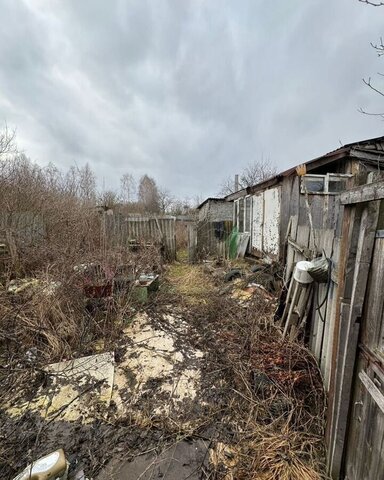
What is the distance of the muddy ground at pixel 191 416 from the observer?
174 centimetres

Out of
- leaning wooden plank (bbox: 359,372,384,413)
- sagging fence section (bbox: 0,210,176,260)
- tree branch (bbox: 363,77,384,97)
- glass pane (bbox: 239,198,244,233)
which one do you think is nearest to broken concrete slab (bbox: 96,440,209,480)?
leaning wooden plank (bbox: 359,372,384,413)

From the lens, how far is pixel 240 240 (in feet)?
31.7

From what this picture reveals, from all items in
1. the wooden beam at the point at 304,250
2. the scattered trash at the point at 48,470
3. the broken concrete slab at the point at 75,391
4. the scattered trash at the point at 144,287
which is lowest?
the broken concrete slab at the point at 75,391

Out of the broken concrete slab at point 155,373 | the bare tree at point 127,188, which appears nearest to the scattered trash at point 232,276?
the broken concrete slab at point 155,373

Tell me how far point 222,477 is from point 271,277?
3.73 metres

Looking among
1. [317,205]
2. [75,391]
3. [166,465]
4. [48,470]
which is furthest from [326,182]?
[48,470]

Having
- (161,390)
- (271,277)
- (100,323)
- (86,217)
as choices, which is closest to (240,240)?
(271,277)

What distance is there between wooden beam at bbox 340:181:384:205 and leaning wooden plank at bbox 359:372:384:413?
980 mm

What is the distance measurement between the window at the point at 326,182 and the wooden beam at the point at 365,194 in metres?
5.32

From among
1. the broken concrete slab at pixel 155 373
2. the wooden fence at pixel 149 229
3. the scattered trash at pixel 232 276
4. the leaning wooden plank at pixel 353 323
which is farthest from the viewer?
the wooden fence at pixel 149 229

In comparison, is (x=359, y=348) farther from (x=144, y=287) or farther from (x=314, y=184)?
(x=314, y=184)

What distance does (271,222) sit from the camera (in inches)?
293

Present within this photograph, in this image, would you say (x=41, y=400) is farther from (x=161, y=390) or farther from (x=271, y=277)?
(x=271, y=277)

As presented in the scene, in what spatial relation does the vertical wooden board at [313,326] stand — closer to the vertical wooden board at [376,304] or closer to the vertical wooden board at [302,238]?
the vertical wooden board at [302,238]
